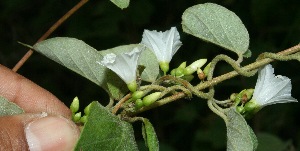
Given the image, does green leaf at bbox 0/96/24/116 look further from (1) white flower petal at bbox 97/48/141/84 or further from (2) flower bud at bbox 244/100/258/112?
(2) flower bud at bbox 244/100/258/112

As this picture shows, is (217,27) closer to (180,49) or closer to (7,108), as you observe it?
(7,108)

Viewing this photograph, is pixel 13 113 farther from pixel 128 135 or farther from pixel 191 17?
pixel 191 17

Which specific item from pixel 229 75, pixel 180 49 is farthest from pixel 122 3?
pixel 180 49

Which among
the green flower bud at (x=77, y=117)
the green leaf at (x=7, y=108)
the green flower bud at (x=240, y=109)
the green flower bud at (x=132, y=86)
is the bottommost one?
the green flower bud at (x=240, y=109)

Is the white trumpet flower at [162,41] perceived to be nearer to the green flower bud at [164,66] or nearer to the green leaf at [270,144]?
the green flower bud at [164,66]

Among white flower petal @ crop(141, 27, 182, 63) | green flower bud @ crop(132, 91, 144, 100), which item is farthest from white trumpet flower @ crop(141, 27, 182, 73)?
green flower bud @ crop(132, 91, 144, 100)

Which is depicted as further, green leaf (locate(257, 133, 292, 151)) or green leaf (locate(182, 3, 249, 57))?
green leaf (locate(257, 133, 292, 151))

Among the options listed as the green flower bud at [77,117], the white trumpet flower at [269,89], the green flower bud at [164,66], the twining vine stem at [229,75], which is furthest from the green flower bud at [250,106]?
the green flower bud at [77,117]
